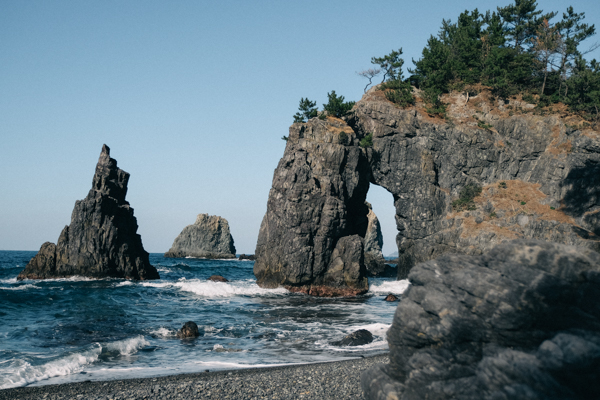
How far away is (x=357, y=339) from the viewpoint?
1995cm

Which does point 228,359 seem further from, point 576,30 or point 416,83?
point 576,30

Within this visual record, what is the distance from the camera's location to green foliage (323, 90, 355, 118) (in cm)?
5300

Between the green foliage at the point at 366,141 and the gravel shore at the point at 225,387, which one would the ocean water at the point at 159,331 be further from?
the green foliage at the point at 366,141

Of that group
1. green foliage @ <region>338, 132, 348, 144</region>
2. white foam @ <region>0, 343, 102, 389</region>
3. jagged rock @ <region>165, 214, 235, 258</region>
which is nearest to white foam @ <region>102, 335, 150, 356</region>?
white foam @ <region>0, 343, 102, 389</region>

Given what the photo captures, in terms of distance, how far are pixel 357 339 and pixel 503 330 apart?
13.5m

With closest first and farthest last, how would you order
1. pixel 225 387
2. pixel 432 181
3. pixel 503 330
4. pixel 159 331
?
pixel 503 330 < pixel 225 387 < pixel 159 331 < pixel 432 181

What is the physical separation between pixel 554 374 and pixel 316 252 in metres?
37.5

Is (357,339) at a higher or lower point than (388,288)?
higher

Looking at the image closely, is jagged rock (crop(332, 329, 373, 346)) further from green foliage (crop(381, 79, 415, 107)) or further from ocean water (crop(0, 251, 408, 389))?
green foliage (crop(381, 79, 415, 107))

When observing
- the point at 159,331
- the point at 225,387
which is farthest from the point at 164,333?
the point at 225,387

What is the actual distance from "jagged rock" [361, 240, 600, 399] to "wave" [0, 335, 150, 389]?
460 inches

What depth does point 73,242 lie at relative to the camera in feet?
161

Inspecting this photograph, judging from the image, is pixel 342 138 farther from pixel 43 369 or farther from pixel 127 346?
pixel 43 369

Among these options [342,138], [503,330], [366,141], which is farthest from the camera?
[366,141]
